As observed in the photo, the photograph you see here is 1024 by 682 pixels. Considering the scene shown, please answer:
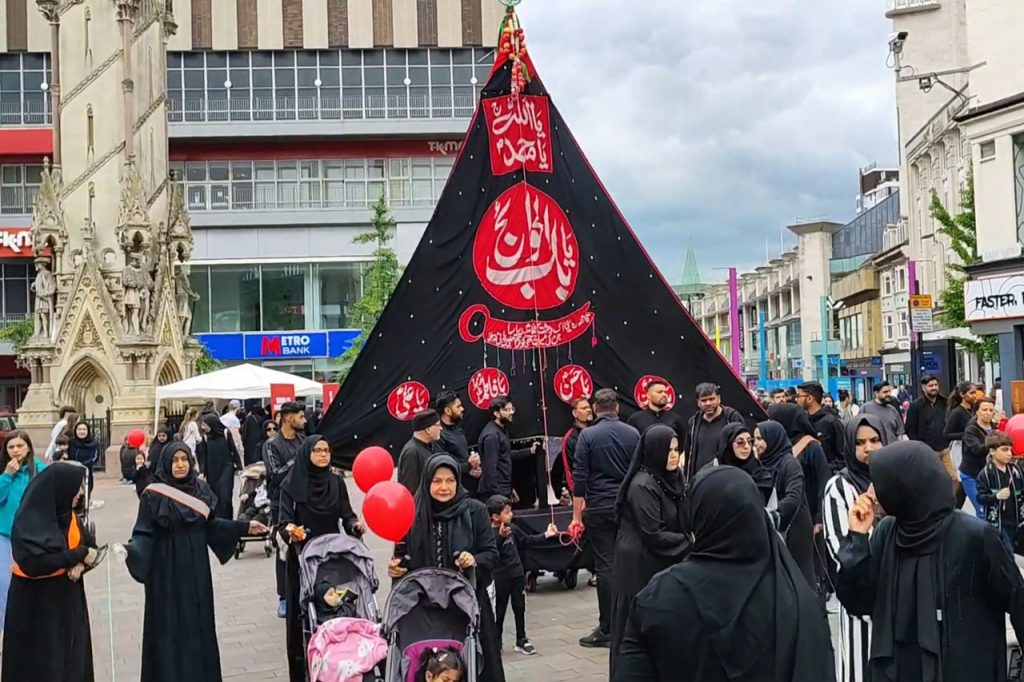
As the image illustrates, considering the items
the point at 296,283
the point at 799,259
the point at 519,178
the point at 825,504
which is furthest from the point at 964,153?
the point at 799,259

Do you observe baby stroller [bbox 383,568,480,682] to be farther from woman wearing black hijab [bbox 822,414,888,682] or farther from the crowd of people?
woman wearing black hijab [bbox 822,414,888,682]

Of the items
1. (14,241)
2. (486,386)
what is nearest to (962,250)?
(486,386)

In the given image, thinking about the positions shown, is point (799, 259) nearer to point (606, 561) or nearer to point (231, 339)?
point (231, 339)

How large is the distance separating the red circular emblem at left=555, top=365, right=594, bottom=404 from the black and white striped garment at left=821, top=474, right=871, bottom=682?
3.59m

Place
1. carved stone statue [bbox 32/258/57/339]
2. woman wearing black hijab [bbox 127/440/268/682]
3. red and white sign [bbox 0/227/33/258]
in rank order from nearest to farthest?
1. woman wearing black hijab [bbox 127/440/268/682]
2. carved stone statue [bbox 32/258/57/339]
3. red and white sign [bbox 0/227/33/258]

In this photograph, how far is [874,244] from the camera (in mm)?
68625

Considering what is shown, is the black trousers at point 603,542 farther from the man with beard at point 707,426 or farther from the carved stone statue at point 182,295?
the carved stone statue at point 182,295

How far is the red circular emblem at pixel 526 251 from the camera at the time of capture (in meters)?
9.62

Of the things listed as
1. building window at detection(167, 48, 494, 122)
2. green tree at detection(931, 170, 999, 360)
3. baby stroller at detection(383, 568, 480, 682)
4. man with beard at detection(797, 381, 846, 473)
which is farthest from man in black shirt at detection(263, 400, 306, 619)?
building window at detection(167, 48, 494, 122)

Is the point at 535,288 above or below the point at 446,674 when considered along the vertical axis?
above

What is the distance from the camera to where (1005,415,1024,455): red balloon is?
8.61 m

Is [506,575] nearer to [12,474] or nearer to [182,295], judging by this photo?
[12,474]

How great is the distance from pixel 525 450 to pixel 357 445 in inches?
75.6

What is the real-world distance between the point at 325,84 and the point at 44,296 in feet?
71.3
